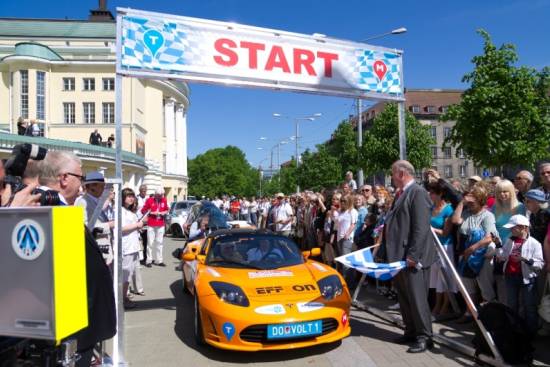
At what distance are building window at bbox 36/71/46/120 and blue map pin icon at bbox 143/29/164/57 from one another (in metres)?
49.3

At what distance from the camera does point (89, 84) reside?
1949 inches

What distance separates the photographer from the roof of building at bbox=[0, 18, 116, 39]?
5240cm

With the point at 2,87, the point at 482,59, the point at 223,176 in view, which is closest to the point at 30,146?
the point at 482,59

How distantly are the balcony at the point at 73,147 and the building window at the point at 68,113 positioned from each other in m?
14.6

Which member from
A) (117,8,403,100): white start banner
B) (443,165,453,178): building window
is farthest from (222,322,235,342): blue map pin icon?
(443,165,453,178): building window

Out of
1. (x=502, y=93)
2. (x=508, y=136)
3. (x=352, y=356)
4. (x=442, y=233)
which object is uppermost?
(x=502, y=93)

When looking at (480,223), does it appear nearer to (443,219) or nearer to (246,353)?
(443,219)

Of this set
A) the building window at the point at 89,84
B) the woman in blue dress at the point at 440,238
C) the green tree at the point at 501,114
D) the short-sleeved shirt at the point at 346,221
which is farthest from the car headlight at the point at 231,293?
the building window at the point at 89,84

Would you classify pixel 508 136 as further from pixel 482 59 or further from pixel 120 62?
pixel 120 62

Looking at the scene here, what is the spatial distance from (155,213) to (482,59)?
10.7 meters

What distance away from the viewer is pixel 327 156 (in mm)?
42000

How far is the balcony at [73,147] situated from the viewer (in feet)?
75.7

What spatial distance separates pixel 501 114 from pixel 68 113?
156ft

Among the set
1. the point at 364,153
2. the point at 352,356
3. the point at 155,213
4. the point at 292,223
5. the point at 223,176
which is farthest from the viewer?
the point at 223,176
